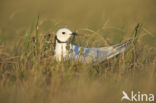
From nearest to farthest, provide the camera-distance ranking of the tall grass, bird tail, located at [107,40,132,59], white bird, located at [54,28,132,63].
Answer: the tall grass < white bird, located at [54,28,132,63] < bird tail, located at [107,40,132,59]

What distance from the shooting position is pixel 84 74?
4484mm

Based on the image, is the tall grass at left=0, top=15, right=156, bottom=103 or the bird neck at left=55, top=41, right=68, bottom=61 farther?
the bird neck at left=55, top=41, right=68, bottom=61

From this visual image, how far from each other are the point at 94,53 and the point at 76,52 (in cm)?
31

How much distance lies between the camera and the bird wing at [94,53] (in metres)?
5.11

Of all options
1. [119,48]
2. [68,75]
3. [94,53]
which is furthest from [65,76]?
[119,48]

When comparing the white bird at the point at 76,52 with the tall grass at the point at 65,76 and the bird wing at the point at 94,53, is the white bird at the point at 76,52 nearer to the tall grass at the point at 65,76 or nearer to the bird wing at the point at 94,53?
the bird wing at the point at 94,53

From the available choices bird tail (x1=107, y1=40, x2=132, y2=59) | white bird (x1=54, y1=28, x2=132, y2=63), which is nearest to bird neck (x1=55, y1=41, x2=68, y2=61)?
white bird (x1=54, y1=28, x2=132, y2=63)

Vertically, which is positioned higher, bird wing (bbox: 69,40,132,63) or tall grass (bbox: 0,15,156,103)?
bird wing (bbox: 69,40,132,63)

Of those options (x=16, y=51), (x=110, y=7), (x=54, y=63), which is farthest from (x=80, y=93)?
(x=110, y=7)

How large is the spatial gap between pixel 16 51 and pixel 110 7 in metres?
8.85

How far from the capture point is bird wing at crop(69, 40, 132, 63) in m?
5.11

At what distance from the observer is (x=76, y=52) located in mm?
5277

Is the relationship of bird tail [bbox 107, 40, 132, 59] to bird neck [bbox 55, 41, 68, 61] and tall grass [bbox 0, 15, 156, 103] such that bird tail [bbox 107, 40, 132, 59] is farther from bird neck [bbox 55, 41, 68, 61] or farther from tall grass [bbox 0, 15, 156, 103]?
bird neck [bbox 55, 41, 68, 61]

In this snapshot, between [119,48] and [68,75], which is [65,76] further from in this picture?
[119,48]
